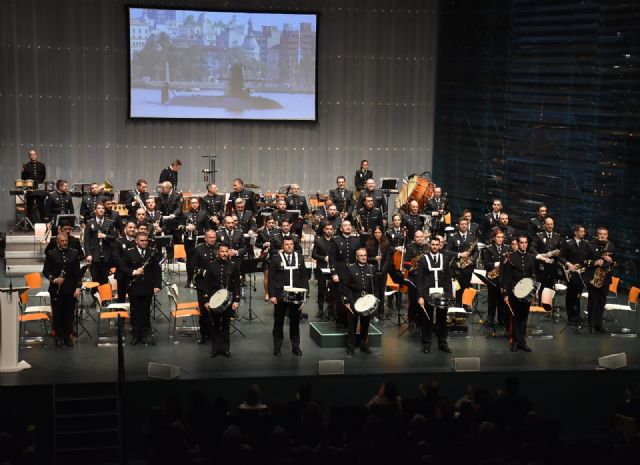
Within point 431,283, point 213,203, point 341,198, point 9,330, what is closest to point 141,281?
point 9,330

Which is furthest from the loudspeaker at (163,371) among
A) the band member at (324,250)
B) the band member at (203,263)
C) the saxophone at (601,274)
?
the saxophone at (601,274)

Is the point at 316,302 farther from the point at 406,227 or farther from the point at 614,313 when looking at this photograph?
the point at 614,313

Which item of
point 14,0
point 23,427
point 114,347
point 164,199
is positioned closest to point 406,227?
point 164,199

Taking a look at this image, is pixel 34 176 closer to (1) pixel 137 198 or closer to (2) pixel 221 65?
(1) pixel 137 198

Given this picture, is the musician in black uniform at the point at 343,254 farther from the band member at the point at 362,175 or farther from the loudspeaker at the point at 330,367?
the band member at the point at 362,175

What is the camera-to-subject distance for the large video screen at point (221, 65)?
2219 centimetres

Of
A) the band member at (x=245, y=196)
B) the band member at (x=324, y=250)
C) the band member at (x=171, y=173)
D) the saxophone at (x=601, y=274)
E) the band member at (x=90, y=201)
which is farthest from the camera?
the band member at (x=171, y=173)

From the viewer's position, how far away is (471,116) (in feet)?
72.5

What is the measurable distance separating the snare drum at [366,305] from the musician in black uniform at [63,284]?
3994mm

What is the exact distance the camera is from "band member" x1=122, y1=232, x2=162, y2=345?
13.7 metres

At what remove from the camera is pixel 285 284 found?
1355 centimetres

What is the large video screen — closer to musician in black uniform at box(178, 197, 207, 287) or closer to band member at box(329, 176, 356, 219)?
band member at box(329, 176, 356, 219)

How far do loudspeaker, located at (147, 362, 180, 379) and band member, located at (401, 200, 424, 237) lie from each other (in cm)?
609

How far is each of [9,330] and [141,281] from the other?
1962mm
